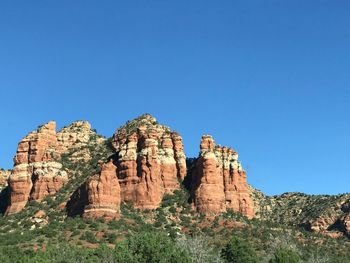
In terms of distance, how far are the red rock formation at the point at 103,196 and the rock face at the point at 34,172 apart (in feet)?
58.4

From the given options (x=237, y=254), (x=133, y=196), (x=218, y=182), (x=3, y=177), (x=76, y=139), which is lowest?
(x=237, y=254)

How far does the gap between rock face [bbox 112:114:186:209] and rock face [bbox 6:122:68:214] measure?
50.8 feet

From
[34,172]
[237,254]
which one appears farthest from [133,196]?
[237,254]

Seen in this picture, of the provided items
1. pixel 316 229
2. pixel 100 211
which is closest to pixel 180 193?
pixel 100 211

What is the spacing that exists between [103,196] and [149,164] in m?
13.5

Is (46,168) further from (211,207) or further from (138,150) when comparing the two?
(211,207)

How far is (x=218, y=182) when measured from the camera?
143375 mm

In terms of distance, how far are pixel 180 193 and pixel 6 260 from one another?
5907 centimetres

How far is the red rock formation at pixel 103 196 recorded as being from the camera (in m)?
132

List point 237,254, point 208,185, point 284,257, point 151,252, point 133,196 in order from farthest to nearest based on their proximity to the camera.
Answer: point 208,185 < point 133,196 < point 237,254 < point 284,257 < point 151,252

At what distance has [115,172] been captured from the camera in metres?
141

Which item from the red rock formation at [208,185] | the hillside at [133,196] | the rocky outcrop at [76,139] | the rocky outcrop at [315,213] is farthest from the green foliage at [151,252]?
the rocky outcrop at [315,213]

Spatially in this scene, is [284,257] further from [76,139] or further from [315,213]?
[315,213]

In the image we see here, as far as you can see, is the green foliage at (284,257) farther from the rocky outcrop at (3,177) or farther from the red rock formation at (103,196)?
the rocky outcrop at (3,177)
